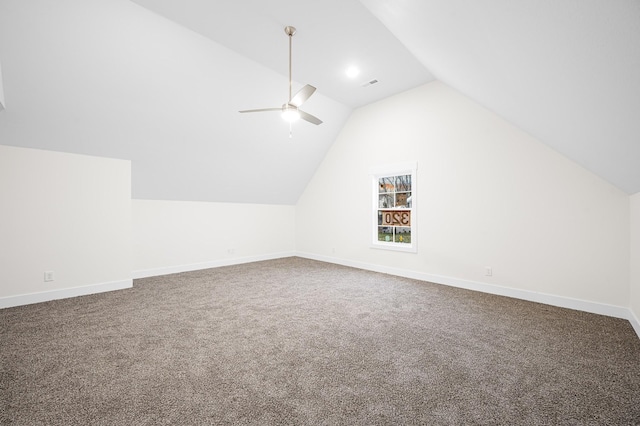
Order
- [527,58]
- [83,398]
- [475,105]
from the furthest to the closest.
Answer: [475,105] → [83,398] → [527,58]

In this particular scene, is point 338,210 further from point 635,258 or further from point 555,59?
point 555,59

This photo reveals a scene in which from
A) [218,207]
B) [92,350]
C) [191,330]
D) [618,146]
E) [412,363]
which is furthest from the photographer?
[218,207]

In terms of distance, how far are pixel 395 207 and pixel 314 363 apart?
3.83 m

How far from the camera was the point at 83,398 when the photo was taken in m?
1.68

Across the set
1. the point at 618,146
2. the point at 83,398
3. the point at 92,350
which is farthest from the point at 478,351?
the point at 92,350

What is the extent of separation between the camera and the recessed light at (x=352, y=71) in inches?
161

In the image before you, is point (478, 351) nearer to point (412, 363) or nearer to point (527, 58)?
point (412, 363)

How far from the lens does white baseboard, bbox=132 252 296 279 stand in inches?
193

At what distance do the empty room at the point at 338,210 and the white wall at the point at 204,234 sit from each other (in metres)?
0.05

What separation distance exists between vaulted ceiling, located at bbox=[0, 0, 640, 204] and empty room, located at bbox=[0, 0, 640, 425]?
24 mm

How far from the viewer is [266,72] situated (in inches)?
161

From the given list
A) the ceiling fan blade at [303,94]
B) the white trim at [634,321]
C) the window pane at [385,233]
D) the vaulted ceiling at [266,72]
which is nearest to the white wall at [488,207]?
Answer: the white trim at [634,321]

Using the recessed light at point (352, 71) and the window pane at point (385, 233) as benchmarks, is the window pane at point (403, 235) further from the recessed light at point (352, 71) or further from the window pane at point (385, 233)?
the recessed light at point (352, 71)

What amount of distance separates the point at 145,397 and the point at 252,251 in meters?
4.92
